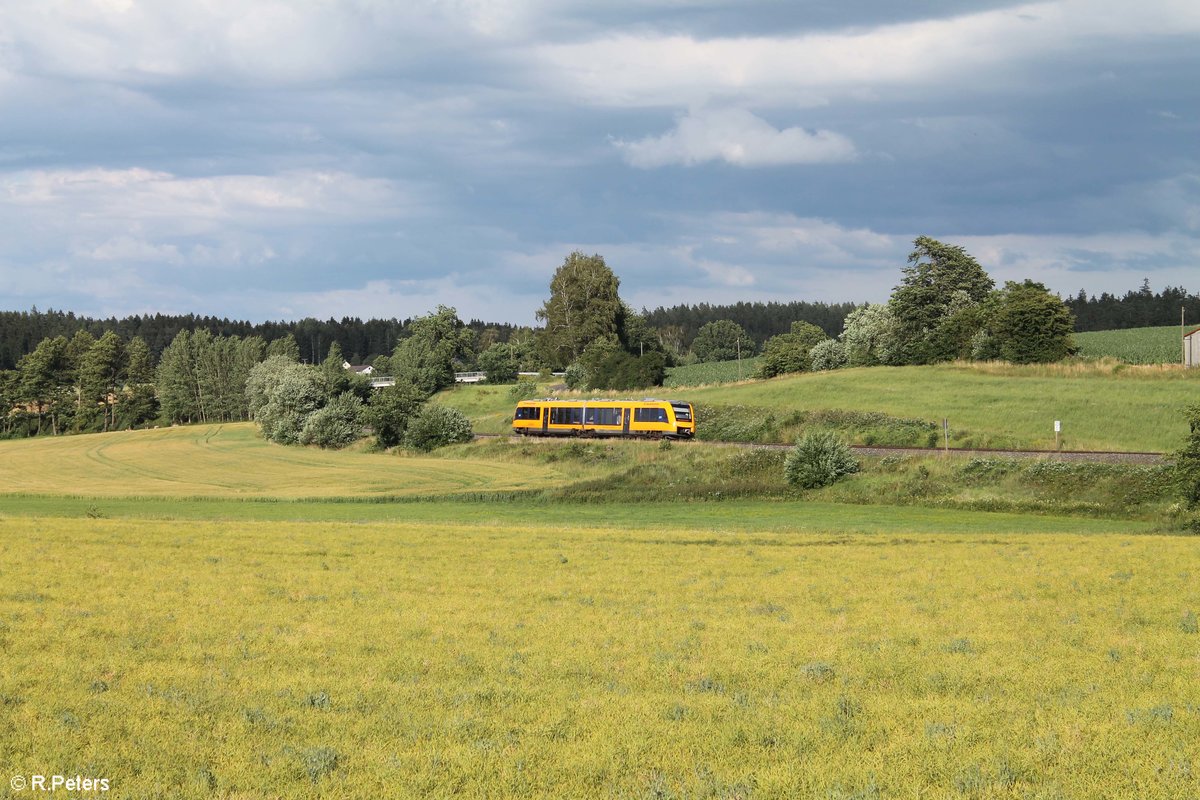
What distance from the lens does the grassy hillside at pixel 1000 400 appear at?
62.1 m

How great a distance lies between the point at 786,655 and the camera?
1505 cm

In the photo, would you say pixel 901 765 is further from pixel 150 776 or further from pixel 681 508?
pixel 681 508

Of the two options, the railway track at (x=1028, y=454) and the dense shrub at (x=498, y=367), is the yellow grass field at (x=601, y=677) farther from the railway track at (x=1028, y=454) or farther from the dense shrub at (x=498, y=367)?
the dense shrub at (x=498, y=367)

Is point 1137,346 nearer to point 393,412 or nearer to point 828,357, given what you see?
point 828,357

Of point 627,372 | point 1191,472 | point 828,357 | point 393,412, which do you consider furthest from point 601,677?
point 828,357

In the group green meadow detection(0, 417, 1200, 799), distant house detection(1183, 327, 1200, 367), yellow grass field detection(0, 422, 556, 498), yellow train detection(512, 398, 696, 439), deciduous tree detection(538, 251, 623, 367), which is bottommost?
yellow grass field detection(0, 422, 556, 498)

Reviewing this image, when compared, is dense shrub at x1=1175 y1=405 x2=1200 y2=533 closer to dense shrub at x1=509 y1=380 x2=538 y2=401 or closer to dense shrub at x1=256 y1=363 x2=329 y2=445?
dense shrub at x1=256 y1=363 x2=329 y2=445

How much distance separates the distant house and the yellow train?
4090 cm

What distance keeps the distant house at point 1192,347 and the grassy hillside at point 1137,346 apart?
4553 mm

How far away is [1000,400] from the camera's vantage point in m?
74.4

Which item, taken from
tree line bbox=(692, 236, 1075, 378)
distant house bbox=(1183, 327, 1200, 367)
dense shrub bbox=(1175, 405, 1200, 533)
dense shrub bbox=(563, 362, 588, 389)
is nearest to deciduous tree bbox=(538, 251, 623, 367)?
dense shrub bbox=(563, 362, 588, 389)

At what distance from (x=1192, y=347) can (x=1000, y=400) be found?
22633mm

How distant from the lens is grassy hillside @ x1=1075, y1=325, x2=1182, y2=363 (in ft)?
305

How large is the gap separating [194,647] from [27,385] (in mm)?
150878
